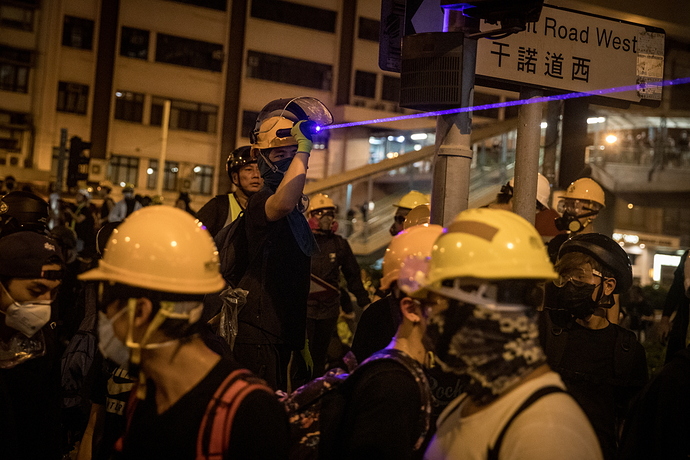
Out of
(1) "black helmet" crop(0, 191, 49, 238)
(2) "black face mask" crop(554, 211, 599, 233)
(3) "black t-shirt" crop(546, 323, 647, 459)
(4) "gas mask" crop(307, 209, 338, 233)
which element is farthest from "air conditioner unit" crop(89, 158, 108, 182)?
→ (3) "black t-shirt" crop(546, 323, 647, 459)

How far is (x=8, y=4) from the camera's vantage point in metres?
36.7

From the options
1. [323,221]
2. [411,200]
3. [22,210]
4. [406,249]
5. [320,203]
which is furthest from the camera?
[320,203]

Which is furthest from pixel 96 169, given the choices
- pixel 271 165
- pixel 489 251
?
pixel 489 251

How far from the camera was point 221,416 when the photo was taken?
217cm

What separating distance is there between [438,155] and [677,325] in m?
3.70

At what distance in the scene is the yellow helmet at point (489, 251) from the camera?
211 centimetres

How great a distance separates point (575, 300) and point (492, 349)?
2.38 m

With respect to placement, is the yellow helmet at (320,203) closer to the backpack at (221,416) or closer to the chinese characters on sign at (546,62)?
the chinese characters on sign at (546,62)

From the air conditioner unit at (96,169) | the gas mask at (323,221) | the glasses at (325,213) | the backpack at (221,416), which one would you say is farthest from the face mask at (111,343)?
the air conditioner unit at (96,169)

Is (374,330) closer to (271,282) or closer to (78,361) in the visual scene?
(271,282)

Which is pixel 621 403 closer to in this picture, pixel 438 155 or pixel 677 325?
pixel 438 155

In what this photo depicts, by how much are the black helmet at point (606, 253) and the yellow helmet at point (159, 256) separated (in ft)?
9.36

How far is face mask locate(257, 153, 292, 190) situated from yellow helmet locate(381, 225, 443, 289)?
1233mm

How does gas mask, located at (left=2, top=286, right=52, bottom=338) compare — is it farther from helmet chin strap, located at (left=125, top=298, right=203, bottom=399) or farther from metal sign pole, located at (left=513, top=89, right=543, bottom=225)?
metal sign pole, located at (left=513, top=89, right=543, bottom=225)
